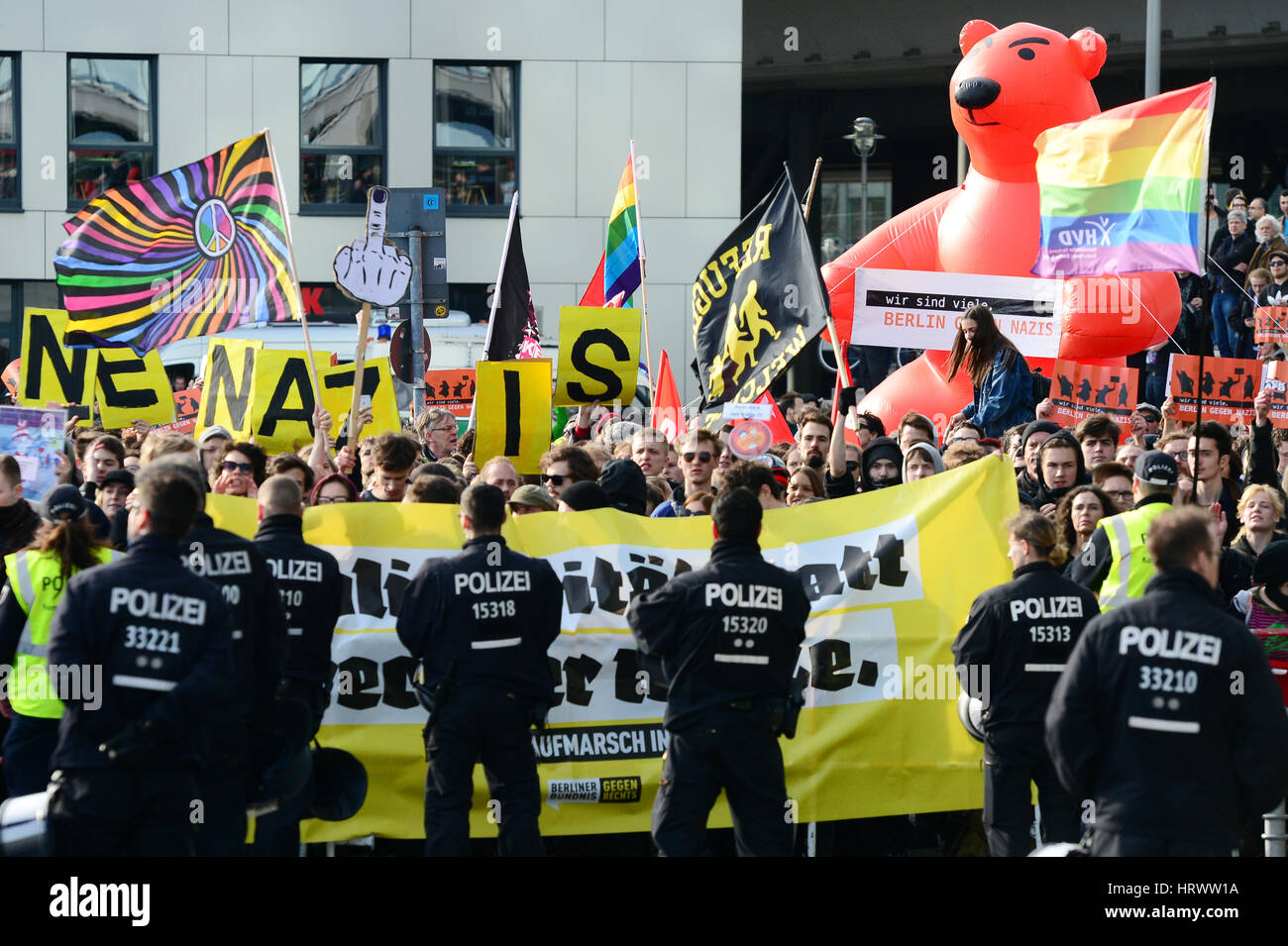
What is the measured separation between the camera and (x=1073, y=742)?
5.45 meters

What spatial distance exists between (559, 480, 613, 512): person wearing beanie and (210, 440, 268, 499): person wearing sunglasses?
1.64m

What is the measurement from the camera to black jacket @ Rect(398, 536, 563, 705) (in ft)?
23.0

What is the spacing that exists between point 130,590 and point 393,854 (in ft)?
8.20

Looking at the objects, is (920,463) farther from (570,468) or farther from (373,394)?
(373,394)

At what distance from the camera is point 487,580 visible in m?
7.04

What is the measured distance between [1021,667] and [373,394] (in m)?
6.58

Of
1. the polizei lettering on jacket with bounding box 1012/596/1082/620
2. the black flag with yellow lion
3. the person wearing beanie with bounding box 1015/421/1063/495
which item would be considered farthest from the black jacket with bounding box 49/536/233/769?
the black flag with yellow lion

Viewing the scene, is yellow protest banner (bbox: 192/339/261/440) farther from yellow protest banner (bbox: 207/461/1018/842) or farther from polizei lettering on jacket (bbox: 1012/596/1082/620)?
polizei lettering on jacket (bbox: 1012/596/1082/620)

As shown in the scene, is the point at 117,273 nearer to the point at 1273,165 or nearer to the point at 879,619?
the point at 879,619

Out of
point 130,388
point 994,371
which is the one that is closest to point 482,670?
point 994,371

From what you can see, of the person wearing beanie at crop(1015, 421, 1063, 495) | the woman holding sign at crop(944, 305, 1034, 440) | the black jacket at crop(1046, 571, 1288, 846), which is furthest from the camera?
the woman holding sign at crop(944, 305, 1034, 440)

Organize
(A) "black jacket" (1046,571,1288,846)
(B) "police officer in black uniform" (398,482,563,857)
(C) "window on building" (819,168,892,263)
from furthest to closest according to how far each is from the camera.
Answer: (C) "window on building" (819,168,892,263) → (B) "police officer in black uniform" (398,482,563,857) → (A) "black jacket" (1046,571,1288,846)

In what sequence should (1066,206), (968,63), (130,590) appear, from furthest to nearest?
(968,63) < (1066,206) < (130,590)

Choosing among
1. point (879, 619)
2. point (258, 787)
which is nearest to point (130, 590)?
point (258, 787)
